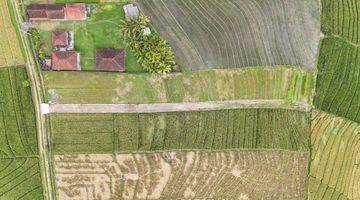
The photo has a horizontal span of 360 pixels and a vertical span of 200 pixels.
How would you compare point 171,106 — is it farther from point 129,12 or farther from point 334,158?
point 334,158

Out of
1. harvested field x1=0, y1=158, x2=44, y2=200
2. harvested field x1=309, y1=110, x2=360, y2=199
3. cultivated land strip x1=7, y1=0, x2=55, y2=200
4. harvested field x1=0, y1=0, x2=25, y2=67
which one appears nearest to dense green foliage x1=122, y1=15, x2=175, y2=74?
cultivated land strip x1=7, y1=0, x2=55, y2=200

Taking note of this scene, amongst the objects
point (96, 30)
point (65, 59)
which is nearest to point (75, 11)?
point (96, 30)

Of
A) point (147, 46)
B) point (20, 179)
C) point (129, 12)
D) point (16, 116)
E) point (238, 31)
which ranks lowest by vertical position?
point (20, 179)

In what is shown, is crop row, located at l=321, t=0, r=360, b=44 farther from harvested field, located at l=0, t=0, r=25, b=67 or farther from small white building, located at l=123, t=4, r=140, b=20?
harvested field, located at l=0, t=0, r=25, b=67

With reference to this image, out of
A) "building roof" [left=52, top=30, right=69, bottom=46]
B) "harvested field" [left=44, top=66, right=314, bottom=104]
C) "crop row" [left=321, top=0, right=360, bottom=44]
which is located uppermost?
"crop row" [left=321, top=0, right=360, bottom=44]

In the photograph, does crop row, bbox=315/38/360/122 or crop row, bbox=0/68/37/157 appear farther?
crop row, bbox=315/38/360/122

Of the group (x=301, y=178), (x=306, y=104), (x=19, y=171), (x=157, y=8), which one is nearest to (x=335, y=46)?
(x=306, y=104)
